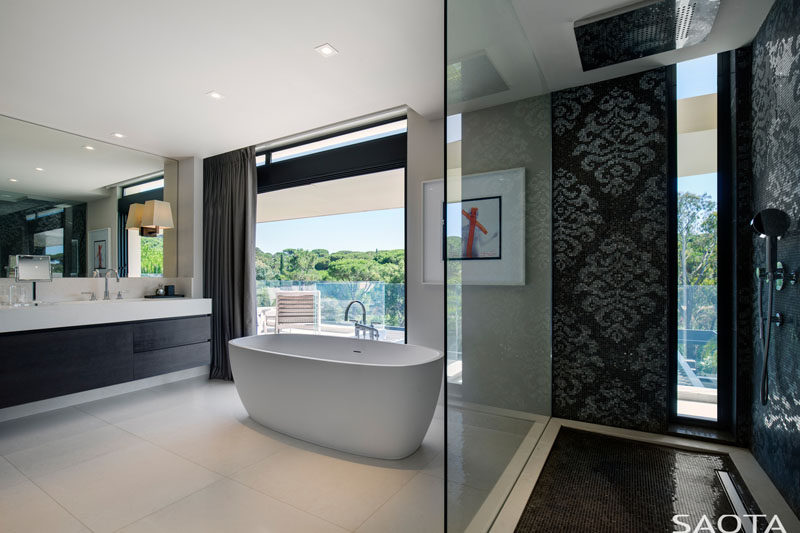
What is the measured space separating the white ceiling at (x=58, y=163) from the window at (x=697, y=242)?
16.6ft

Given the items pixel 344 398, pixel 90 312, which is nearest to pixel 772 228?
pixel 344 398

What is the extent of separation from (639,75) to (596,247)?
3.92ft

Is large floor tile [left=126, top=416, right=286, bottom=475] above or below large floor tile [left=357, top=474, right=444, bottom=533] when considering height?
below

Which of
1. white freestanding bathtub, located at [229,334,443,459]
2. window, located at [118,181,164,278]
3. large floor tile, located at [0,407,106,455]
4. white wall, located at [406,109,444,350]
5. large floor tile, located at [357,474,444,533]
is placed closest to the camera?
large floor tile, located at [357,474,444,533]

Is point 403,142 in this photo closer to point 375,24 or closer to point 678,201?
point 375,24

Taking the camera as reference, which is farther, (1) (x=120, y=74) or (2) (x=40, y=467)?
(1) (x=120, y=74)

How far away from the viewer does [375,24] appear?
7.13 ft

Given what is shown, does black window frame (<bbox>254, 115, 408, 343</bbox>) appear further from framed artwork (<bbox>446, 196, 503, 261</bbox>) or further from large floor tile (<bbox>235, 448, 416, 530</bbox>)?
framed artwork (<bbox>446, 196, 503, 261</bbox>)

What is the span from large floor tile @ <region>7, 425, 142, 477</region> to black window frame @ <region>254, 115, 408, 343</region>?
2.33 meters

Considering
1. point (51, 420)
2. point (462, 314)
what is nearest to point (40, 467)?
point (51, 420)

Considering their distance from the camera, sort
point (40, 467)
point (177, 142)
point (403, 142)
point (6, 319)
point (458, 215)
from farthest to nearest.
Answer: point (177, 142), point (403, 142), point (6, 319), point (40, 467), point (458, 215)

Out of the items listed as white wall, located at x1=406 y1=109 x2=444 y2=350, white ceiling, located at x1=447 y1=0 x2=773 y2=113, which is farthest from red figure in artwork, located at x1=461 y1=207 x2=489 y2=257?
white wall, located at x1=406 y1=109 x2=444 y2=350

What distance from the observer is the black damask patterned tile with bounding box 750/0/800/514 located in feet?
5.15

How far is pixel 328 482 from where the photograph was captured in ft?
7.17
